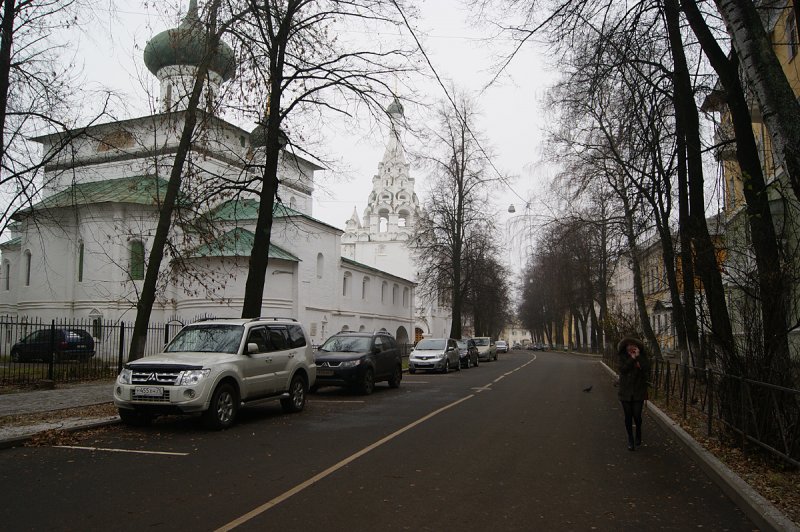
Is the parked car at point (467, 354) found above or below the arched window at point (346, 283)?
below

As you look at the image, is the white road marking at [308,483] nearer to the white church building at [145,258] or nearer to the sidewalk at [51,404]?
the sidewalk at [51,404]

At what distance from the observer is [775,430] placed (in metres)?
7.14

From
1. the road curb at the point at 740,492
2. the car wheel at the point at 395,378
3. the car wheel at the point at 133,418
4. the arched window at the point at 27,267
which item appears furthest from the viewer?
the arched window at the point at 27,267

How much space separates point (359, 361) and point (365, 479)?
34.4ft

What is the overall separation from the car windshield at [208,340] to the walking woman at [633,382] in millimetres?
6902

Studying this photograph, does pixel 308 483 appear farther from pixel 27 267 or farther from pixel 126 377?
pixel 27 267

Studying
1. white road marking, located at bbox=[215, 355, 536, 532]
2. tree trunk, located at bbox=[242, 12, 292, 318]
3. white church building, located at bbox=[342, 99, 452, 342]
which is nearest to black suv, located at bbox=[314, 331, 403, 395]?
tree trunk, located at bbox=[242, 12, 292, 318]

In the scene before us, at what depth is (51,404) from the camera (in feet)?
45.4

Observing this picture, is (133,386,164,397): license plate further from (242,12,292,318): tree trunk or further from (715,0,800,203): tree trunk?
(715,0,800,203): tree trunk

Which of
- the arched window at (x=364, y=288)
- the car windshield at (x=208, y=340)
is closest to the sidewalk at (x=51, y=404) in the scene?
the car windshield at (x=208, y=340)

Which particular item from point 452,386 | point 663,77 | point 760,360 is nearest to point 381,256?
point 452,386

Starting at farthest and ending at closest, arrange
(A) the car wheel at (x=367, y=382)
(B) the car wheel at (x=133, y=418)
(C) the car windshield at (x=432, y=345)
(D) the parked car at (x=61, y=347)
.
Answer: (C) the car windshield at (x=432, y=345), (D) the parked car at (x=61, y=347), (A) the car wheel at (x=367, y=382), (B) the car wheel at (x=133, y=418)

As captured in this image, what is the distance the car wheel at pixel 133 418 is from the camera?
36.6 feet

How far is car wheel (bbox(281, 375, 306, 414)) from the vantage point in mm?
13414
